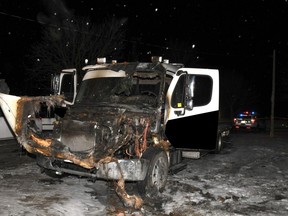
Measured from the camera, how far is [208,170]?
9.59 meters

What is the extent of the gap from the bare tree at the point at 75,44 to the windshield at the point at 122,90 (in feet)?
54.7

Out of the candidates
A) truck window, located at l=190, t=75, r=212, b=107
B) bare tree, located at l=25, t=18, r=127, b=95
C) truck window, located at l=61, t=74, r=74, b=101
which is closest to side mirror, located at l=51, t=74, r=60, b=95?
truck window, located at l=61, t=74, r=74, b=101

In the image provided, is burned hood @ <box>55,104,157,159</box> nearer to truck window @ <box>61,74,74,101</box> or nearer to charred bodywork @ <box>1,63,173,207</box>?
charred bodywork @ <box>1,63,173,207</box>

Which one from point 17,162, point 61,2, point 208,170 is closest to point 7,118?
point 17,162

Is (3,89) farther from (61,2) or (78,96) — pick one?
(61,2)

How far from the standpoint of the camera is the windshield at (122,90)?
24.7 feet

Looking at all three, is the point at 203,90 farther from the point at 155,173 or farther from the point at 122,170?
the point at 122,170

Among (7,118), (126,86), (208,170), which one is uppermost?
(126,86)

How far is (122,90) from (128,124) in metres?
1.40

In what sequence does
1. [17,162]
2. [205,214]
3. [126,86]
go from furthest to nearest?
[17,162]
[126,86]
[205,214]

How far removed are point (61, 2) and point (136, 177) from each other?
24.1 m

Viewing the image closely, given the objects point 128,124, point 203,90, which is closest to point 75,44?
point 203,90

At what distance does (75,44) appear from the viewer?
24.6 meters

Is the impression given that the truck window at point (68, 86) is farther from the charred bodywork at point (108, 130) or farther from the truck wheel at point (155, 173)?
the truck wheel at point (155, 173)
